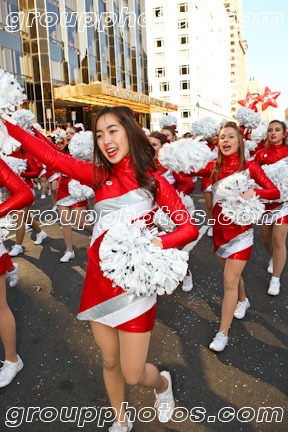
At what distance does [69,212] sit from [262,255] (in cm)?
288

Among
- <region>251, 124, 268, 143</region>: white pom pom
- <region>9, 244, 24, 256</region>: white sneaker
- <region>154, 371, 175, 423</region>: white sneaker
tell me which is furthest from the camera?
<region>251, 124, 268, 143</region>: white pom pom

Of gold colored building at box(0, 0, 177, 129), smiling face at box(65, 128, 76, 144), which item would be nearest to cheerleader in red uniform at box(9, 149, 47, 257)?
smiling face at box(65, 128, 76, 144)

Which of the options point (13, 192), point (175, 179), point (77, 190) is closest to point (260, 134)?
point (175, 179)

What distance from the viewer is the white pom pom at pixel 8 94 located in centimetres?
164

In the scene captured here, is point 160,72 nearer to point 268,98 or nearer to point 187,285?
point 268,98

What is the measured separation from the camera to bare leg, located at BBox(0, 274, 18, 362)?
2487 millimetres

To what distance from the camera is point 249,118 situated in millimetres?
6699

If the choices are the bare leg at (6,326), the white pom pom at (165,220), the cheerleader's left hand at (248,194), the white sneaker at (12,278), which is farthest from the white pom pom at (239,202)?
the white sneaker at (12,278)

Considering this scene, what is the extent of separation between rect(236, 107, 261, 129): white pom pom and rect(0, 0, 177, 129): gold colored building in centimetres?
1366

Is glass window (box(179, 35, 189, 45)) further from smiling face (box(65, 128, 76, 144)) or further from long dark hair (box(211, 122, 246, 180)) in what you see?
long dark hair (box(211, 122, 246, 180))

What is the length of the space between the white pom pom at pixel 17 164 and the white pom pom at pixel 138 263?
3.70m

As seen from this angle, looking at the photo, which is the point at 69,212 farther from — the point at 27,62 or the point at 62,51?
the point at 62,51

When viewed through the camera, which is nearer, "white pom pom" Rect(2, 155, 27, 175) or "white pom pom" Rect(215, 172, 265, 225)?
"white pom pom" Rect(215, 172, 265, 225)

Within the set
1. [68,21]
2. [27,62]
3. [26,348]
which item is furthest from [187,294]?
[68,21]
